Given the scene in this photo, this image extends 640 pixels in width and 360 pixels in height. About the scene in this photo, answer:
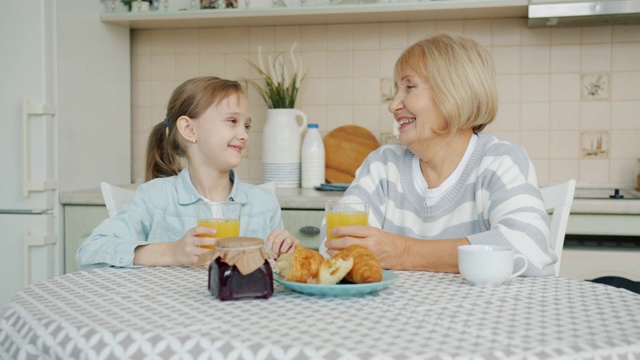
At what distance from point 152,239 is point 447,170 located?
689 mm

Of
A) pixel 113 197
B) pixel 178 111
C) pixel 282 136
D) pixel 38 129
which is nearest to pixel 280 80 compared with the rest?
pixel 282 136

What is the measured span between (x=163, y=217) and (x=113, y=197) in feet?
0.46

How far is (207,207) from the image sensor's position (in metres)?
1.33

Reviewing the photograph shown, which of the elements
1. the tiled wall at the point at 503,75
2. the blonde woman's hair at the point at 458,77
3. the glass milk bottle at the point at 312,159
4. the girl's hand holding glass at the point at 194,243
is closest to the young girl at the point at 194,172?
the girl's hand holding glass at the point at 194,243

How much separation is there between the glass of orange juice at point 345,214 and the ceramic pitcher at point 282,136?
140 cm

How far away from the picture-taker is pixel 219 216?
4.37 feet

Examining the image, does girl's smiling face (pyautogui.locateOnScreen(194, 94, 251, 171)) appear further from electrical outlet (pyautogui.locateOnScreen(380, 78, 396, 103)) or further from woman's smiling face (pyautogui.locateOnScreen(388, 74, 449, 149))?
electrical outlet (pyautogui.locateOnScreen(380, 78, 396, 103))

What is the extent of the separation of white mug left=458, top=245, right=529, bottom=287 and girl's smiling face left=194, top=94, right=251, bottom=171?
772mm

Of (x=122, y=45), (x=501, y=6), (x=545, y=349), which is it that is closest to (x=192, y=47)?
(x=122, y=45)

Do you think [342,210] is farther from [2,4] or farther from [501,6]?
[2,4]

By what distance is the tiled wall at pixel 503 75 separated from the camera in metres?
2.74

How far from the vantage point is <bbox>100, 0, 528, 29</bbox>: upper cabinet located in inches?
103

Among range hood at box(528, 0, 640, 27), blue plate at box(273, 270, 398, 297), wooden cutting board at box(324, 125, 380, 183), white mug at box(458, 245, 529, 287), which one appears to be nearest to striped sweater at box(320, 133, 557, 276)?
white mug at box(458, 245, 529, 287)

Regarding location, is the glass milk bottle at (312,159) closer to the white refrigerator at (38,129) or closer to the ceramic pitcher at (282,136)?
the ceramic pitcher at (282,136)
